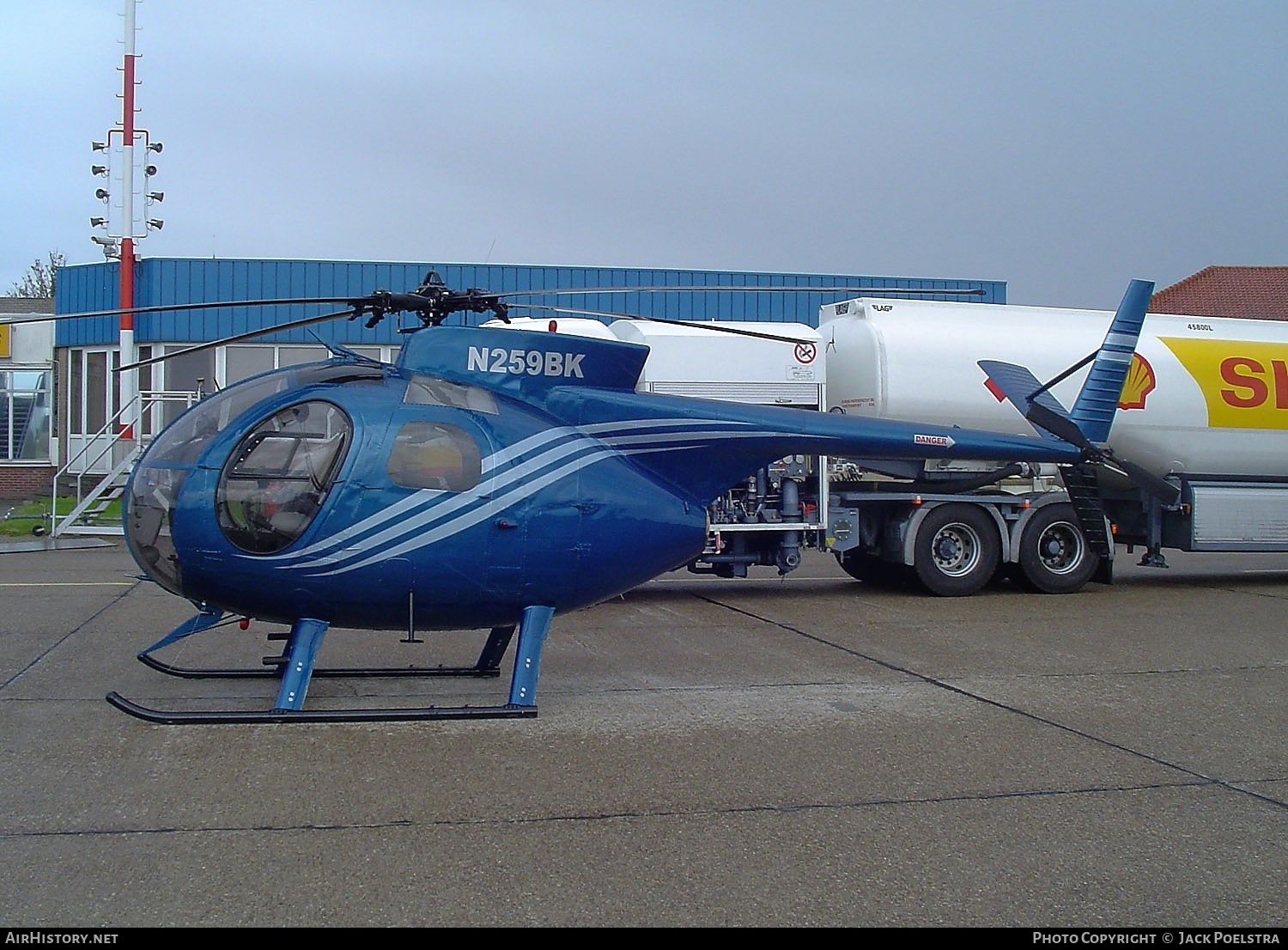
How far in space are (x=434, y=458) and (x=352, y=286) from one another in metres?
18.0

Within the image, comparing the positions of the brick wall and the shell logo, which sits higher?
the shell logo

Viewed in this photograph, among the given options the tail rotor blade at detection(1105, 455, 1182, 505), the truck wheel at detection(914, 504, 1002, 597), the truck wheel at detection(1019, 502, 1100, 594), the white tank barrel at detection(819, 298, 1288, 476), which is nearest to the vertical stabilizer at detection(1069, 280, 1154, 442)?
the tail rotor blade at detection(1105, 455, 1182, 505)

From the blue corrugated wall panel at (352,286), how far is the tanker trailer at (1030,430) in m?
8.96

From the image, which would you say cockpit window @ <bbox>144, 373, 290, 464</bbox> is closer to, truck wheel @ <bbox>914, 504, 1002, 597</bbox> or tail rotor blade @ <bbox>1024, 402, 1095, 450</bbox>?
tail rotor blade @ <bbox>1024, 402, 1095, 450</bbox>

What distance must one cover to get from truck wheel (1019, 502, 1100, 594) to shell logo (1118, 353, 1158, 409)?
1553 mm

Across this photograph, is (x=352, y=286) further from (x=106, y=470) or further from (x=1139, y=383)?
(x=1139, y=383)

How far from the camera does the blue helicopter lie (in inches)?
277

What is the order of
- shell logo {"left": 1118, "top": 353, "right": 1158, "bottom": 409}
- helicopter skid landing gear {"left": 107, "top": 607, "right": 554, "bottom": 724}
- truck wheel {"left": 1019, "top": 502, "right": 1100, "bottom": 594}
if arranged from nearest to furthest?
helicopter skid landing gear {"left": 107, "top": 607, "right": 554, "bottom": 724} → truck wheel {"left": 1019, "top": 502, "right": 1100, "bottom": 594} → shell logo {"left": 1118, "top": 353, "right": 1158, "bottom": 409}

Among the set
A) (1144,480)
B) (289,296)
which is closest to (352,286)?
(289,296)

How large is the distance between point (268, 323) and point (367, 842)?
64.4ft

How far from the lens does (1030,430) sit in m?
14.4

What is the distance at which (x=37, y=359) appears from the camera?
26.4 meters
